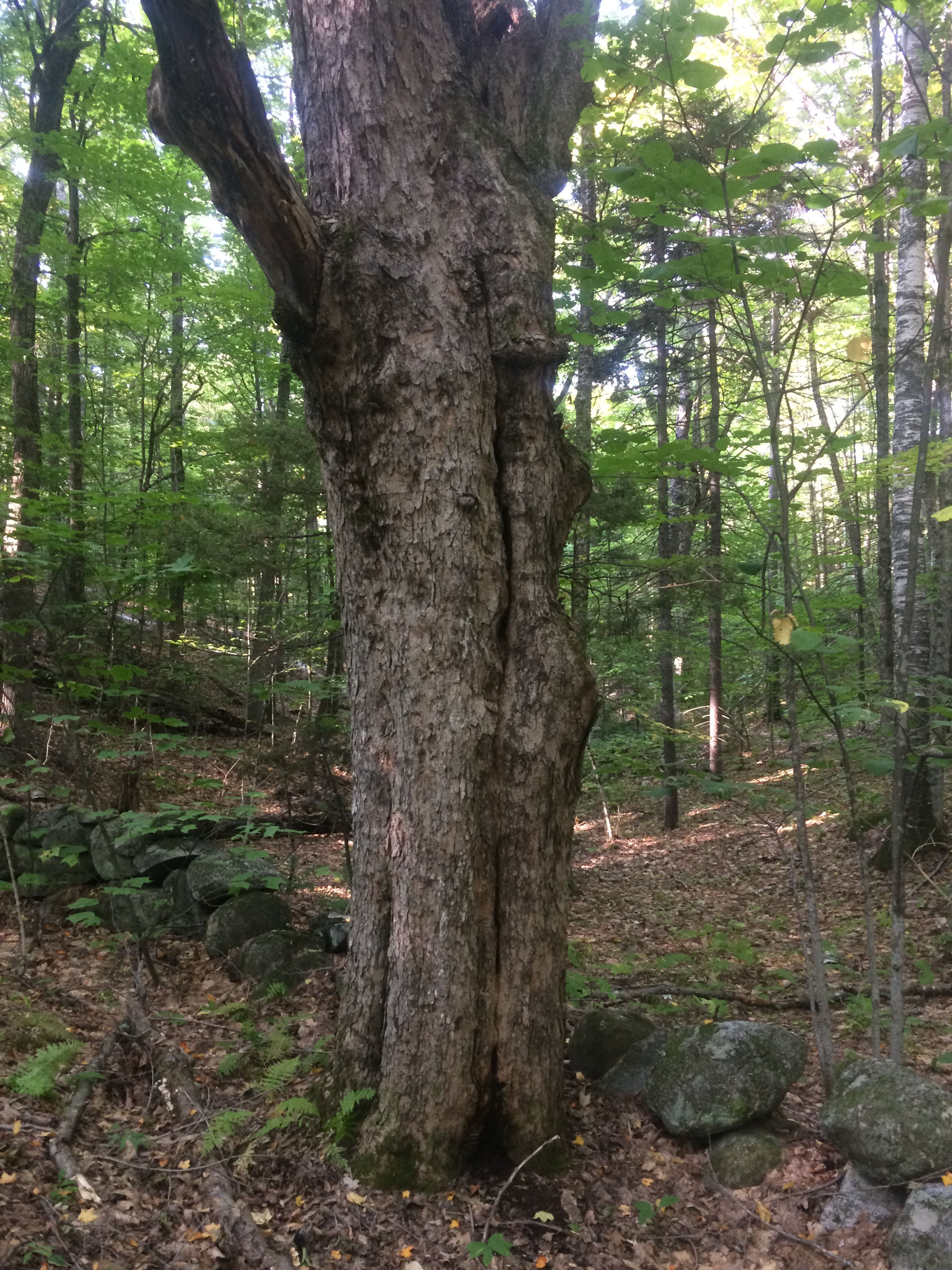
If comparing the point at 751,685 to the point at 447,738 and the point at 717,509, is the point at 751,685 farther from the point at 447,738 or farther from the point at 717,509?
the point at 447,738

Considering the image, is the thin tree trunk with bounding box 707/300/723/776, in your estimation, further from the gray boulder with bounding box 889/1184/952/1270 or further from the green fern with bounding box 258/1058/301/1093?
the green fern with bounding box 258/1058/301/1093

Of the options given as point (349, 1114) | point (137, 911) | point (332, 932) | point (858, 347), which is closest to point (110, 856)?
point (137, 911)

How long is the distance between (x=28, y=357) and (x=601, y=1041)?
8651mm

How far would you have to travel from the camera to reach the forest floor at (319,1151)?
9.09ft

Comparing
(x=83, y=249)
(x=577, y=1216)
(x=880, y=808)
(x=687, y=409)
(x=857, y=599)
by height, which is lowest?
(x=577, y=1216)

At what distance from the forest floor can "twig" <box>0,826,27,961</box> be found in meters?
0.10

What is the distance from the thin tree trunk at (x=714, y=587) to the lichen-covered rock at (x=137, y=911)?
510 centimetres

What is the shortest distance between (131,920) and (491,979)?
12.2 ft

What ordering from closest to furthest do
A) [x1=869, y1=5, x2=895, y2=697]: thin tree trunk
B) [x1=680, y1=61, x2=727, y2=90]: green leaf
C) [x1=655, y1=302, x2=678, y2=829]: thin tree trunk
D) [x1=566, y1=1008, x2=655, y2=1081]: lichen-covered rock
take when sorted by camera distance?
[x1=680, y1=61, x2=727, y2=90]: green leaf
[x1=566, y1=1008, x2=655, y2=1081]: lichen-covered rock
[x1=869, y1=5, x2=895, y2=697]: thin tree trunk
[x1=655, y1=302, x2=678, y2=829]: thin tree trunk

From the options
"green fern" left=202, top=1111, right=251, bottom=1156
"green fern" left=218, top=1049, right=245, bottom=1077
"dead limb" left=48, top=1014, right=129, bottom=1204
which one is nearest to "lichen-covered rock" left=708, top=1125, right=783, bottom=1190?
"green fern" left=202, top=1111, right=251, bottom=1156

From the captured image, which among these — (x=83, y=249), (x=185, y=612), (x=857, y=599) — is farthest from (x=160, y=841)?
(x=83, y=249)

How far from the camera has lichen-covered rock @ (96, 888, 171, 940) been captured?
5.64 metres

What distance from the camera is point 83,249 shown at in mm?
11203

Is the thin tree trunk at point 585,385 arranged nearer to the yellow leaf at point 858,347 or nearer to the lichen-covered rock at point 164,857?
the yellow leaf at point 858,347
